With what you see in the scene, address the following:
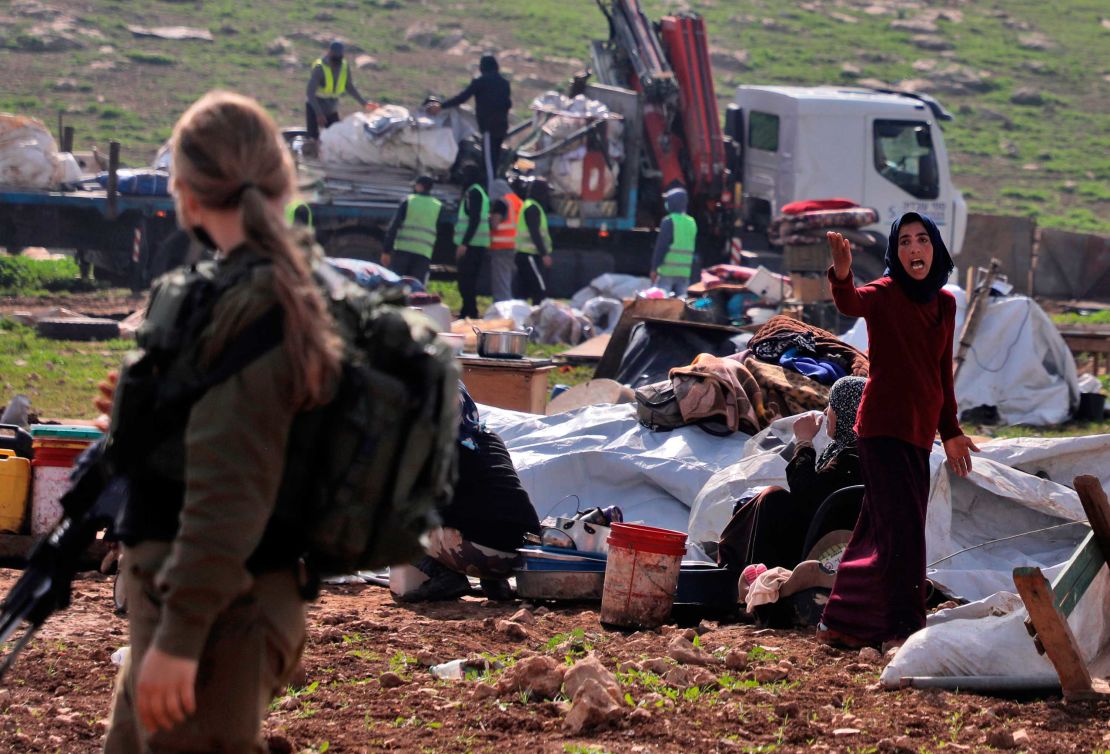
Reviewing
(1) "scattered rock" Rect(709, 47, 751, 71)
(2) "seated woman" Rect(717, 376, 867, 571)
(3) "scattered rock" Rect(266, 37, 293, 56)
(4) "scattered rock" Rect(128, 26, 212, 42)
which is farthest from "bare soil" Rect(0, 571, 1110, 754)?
(1) "scattered rock" Rect(709, 47, 751, 71)

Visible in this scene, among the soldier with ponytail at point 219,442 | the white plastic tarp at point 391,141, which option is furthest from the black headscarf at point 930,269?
the white plastic tarp at point 391,141

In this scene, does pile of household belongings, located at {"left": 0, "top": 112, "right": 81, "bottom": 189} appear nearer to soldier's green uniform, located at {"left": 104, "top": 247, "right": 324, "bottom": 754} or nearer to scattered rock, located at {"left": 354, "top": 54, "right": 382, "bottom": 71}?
soldier's green uniform, located at {"left": 104, "top": 247, "right": 324, "bottom": 754}

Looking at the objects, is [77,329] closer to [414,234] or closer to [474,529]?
[414,234]

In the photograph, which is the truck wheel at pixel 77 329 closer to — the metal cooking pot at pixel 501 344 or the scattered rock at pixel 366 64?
the metal cooking pot at pixel 501 344

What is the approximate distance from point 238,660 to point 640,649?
→ 3050 mm

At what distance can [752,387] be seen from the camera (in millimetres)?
7848

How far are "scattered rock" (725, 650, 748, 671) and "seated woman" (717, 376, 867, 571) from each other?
1129 millimetres

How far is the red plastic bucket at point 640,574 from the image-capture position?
18.5 ft

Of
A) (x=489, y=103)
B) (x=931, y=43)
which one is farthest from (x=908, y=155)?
(x=931, y=43)

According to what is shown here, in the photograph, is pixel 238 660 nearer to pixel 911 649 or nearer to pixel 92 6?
pixel 911 649

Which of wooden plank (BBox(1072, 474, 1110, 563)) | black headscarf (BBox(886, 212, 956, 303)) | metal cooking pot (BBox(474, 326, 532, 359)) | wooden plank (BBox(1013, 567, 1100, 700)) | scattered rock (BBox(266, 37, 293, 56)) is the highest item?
black headscarf (BBox(886, 212, 956, 303))

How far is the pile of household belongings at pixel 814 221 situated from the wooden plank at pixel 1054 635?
368 inches

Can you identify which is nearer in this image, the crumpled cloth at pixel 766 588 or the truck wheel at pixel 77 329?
the crumpled cloth at pixel 766 588

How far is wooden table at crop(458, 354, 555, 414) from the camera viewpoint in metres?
8.93
